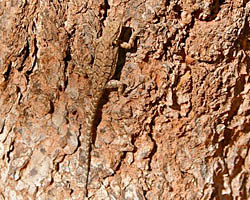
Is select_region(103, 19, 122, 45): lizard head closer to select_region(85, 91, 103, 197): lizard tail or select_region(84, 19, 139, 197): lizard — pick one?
select_region(84, 19, 139, 197): lizard

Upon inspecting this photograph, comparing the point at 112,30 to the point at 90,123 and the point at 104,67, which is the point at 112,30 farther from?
the point at 90,123

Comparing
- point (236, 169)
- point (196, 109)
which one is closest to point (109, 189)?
point (196, 109)

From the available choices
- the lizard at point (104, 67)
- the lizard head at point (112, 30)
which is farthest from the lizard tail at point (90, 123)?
the lizard head at point (112, 30)

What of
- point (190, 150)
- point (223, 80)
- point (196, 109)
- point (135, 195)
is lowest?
point (135, 195)

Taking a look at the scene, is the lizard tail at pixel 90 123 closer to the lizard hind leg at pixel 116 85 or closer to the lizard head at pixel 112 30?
the lizard hind leg at pixel 116 85

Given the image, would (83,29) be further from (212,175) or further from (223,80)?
(212,175)

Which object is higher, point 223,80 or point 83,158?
point 223,80
